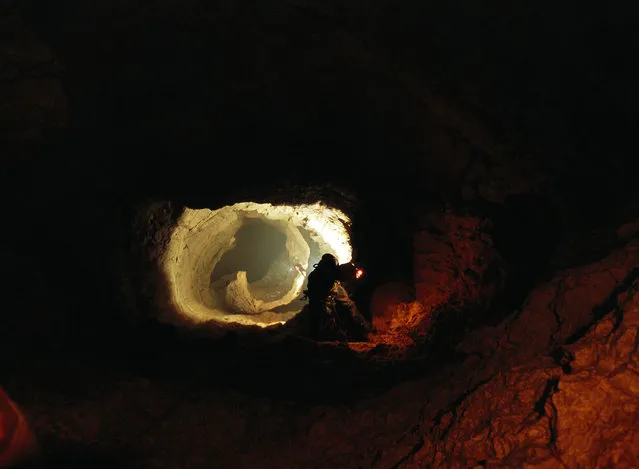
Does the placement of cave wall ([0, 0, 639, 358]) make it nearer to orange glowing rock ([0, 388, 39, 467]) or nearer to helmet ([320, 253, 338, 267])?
helmet ([320, 253, 338, 267])

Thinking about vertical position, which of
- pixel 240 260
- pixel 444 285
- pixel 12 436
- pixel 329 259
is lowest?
pixel 12 436

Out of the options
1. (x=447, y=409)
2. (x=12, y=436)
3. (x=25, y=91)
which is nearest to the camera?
(x=12, y=436)

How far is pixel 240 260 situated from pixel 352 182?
37.6 feet

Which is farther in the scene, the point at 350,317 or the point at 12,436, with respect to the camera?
the point at 350,317

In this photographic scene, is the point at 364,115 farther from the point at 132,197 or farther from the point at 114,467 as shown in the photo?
the point at 114,467

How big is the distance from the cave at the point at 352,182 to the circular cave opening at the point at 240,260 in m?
1.22

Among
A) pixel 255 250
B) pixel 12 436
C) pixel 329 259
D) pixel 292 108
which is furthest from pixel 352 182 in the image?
pixel 255 250

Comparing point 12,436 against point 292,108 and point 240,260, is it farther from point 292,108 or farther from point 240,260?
point 240,260

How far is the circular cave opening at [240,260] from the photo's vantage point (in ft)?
26.2

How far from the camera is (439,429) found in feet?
8.47

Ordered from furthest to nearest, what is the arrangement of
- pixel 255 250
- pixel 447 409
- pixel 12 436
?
pixel 255 250, pixel 447 409, pixel 12 436

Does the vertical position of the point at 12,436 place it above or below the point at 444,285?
below

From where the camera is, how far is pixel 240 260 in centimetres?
1731

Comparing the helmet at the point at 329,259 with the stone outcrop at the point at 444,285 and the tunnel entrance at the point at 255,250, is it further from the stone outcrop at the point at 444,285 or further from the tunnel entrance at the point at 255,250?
the tunnel entrance at the point at 255,250
